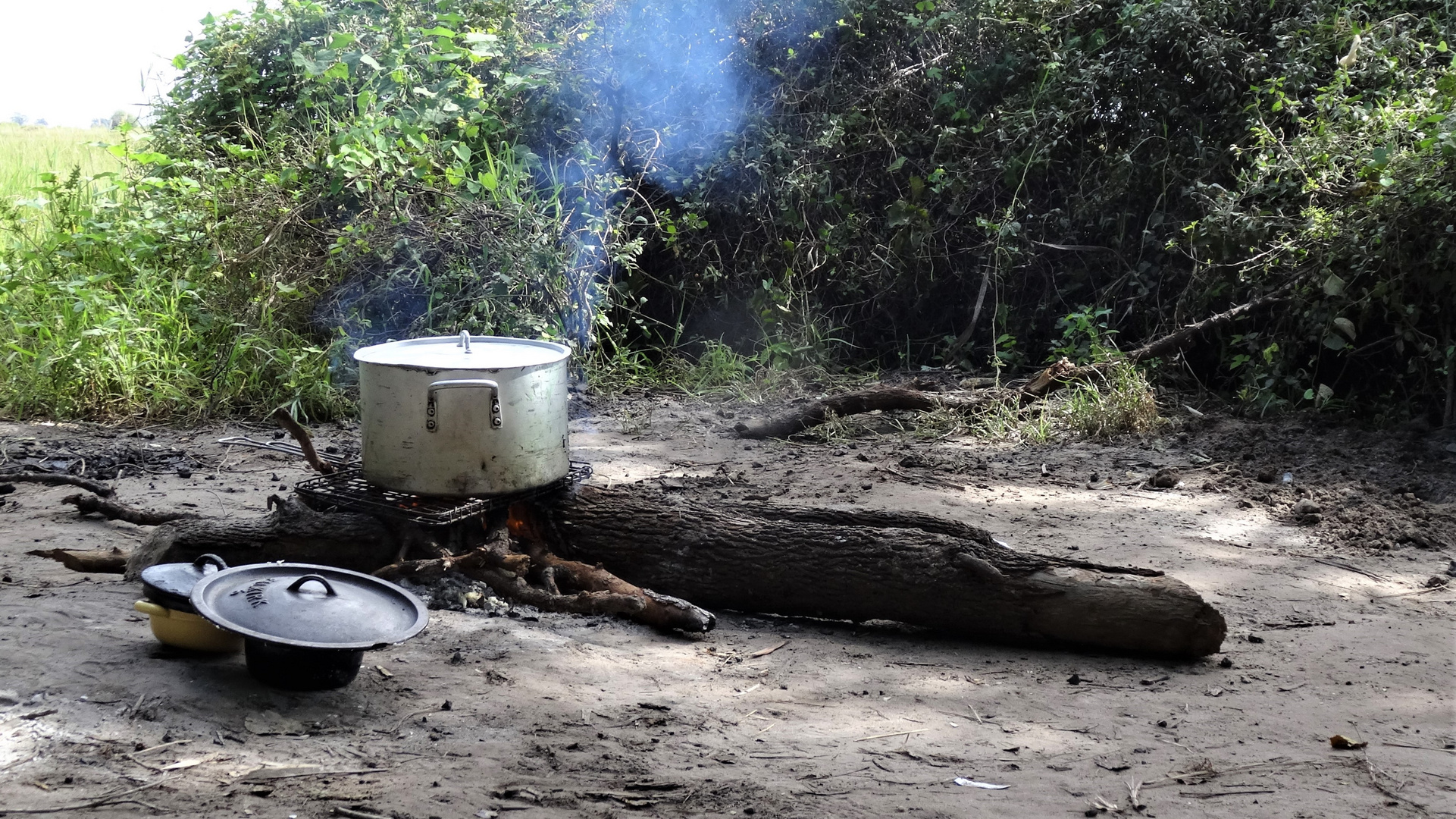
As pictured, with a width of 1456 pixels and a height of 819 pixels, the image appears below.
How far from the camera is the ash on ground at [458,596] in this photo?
3.74 meters

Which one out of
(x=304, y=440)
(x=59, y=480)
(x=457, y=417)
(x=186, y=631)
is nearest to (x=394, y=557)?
(x=304, y=440)

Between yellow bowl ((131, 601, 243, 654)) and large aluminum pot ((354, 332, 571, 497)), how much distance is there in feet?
2.36

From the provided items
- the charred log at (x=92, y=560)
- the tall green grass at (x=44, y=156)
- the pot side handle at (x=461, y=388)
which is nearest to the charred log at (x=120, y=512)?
the charred log at (x=92, y=560)

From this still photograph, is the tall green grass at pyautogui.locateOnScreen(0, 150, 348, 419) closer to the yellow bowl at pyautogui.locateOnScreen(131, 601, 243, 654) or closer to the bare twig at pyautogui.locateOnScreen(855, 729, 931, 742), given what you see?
the yellow bowl at pyautogui.locateOnScreen(131, 601, 243, 654)

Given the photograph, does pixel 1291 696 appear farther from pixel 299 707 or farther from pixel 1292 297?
pixel 1292 297

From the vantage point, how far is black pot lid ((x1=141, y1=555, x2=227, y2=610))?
9.92 ft

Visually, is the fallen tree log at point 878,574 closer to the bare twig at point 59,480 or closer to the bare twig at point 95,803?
the bare twig at point 95,803

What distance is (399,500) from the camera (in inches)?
150

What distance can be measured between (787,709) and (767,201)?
20.9ft

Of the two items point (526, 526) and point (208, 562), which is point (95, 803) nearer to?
point (208, 562)

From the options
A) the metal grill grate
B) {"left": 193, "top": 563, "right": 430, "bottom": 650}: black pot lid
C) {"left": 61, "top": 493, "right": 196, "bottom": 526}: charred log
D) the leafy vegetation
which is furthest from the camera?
the leafy vegetation

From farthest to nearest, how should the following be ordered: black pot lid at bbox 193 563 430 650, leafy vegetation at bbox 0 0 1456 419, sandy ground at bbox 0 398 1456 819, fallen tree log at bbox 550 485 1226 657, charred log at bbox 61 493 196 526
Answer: leafy vegetation at bbox 0 0 1456 419 < charred log at bbox 61 493 196 526 < fallen tree log at bbox 550 485 1226 657 < black pot lid at bbox 193 563 430 650 < sandy ground at bbox 0 398 1456 819

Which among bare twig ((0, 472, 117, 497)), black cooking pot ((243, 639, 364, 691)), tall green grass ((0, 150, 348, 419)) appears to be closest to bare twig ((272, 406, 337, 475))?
black cooking pot ((243, 639, 364, 691))

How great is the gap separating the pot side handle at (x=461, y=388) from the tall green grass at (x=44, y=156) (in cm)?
635
